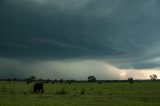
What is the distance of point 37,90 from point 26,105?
22.8 m

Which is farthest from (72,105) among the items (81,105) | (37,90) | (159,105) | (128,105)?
(37,90)

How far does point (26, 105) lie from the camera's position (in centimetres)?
2695

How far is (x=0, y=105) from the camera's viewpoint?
2648 cm

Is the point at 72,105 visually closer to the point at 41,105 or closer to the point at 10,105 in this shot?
the point at 41,105

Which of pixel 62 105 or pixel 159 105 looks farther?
pixel 159 105

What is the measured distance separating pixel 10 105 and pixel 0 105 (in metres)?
0.97

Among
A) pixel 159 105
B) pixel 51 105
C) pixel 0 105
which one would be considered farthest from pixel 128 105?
pixel 0 105

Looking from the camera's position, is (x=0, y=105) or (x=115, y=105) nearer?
(x=0, y=105)

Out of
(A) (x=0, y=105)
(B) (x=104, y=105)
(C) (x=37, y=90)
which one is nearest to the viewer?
(A) (x=0, y=105)

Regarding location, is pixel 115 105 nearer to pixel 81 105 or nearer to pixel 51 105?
pixel 81 105

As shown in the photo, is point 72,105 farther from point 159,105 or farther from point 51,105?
point 159,105

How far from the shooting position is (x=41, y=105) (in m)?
26.9

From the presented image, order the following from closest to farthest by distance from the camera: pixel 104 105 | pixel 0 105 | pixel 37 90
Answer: pixel 0 105 < pixel 104 105 < pixel 37 90

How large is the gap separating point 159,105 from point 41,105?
12.8 meters
